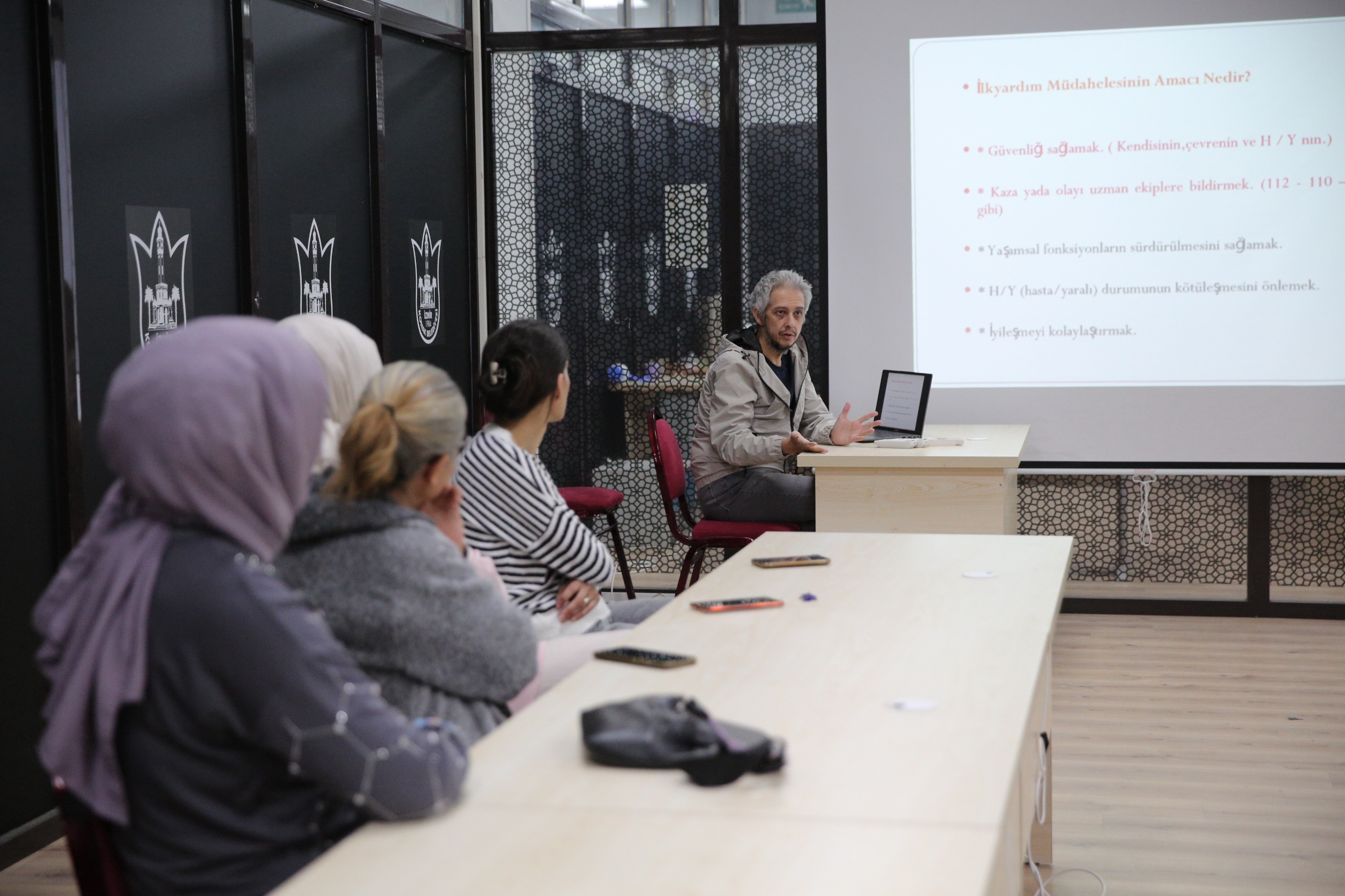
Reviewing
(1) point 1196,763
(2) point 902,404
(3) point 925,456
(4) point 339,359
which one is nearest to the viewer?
(4) point 339,359

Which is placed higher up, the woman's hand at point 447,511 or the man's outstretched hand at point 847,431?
the woman's hand at point 447,511

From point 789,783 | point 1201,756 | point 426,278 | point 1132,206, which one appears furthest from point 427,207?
point 789,783

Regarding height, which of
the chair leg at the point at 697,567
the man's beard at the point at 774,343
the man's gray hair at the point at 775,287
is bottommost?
the chair leg at the point at 697,567

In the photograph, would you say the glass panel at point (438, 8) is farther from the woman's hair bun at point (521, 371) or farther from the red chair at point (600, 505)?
the woman's hair bun at point (521, 371)

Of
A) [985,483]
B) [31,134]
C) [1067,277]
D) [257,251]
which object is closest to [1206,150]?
[1067,277]

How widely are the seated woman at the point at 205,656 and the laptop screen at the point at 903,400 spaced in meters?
3.05

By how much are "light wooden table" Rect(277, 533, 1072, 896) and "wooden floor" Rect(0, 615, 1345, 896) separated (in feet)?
2.10

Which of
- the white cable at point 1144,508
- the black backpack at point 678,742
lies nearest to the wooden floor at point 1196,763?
the white cable at point 1144,508

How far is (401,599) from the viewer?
156cm

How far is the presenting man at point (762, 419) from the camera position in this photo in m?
4.30

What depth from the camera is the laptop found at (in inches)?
165

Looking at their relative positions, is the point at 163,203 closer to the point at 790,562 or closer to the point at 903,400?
the point at 790,562

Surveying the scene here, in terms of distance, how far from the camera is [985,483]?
3.87 m

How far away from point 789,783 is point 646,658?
0.51m
